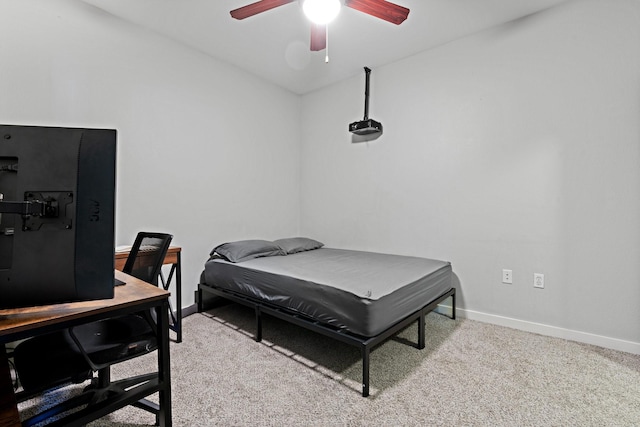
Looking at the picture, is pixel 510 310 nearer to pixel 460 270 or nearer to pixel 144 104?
pixel 460 270

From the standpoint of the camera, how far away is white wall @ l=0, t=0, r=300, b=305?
7.45 feet

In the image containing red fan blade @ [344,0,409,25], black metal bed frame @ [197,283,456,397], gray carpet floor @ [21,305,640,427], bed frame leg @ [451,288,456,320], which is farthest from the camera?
bed frame leg @ [451,288,456,320]

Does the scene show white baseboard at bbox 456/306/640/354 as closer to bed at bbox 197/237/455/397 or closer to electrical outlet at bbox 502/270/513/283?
bed at bbox 197/237/455/397

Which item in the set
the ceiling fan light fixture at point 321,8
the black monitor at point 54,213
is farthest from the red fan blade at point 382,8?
the black monitor at point 54,213

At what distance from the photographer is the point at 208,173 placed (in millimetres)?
3355

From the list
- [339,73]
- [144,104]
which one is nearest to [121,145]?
[144,104]

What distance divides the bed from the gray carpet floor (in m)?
0.19

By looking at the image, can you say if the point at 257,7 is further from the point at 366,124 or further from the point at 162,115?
the point at 366,124

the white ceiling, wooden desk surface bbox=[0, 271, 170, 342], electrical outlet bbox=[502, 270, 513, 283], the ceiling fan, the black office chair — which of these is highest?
the white ceiling

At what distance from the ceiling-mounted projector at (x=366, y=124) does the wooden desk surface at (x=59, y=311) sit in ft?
9.39

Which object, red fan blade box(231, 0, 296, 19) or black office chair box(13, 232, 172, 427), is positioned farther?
red fan blade box(231, 0, 296, 19)

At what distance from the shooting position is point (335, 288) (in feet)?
6.66

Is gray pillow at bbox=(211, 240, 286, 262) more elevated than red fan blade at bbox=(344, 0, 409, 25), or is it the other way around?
red fan blade at bbox=(344, 0, 409, 25)

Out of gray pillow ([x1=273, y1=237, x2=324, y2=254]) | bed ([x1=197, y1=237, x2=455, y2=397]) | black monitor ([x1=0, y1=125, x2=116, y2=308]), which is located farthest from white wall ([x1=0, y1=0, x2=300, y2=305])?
black monitor ([x1=0, y1=125, x2=116, y2=308])
